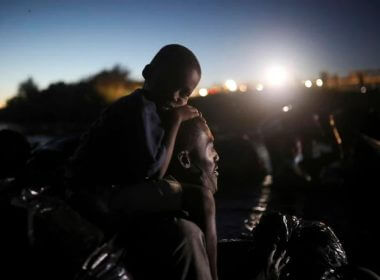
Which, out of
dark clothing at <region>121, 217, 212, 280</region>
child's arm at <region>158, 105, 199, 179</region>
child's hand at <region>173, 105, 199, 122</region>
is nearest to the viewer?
dark clothing at <region>121, 217, 212, 280</region>

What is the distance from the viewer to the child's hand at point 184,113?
2.10 meters

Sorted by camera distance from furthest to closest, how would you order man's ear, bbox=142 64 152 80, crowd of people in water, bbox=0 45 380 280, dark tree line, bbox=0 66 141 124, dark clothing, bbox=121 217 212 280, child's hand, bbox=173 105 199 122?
dark tree line, bbox=0 66 141 124, man's ear, bbox=142 64 152 80, child's hand, bbox=173 105 199 122, dark clothing, bbox=121 217 212 280, crowd of people in water, bbox=0 45 380 280

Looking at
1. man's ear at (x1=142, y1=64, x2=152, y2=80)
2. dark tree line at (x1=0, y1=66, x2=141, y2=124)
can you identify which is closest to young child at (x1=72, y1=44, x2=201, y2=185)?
man's ear at (x1=142, y1=64, x2=152, y2=80)

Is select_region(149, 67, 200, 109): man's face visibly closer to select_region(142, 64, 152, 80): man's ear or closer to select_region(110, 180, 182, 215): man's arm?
select_region(142, 64, 152, 80): man's ear

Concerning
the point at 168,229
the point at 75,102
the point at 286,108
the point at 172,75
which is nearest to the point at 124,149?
the point at 168,229

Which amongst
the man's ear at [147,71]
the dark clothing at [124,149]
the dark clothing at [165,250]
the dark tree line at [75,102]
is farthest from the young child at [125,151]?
the dark tree line at [75,102]

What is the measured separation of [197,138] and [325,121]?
22.5 ft

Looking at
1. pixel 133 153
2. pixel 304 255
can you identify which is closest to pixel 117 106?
pixel 133 153

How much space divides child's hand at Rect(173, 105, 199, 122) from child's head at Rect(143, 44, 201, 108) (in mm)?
51

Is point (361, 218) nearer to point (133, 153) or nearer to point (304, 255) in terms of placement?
point (304, 255)

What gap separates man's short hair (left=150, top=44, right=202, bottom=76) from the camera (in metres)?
2.13

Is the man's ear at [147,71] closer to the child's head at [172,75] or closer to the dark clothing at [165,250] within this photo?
the child's head at [172,75]

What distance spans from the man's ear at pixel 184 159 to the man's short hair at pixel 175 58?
0.47 meters

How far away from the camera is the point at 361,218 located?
5355mm
